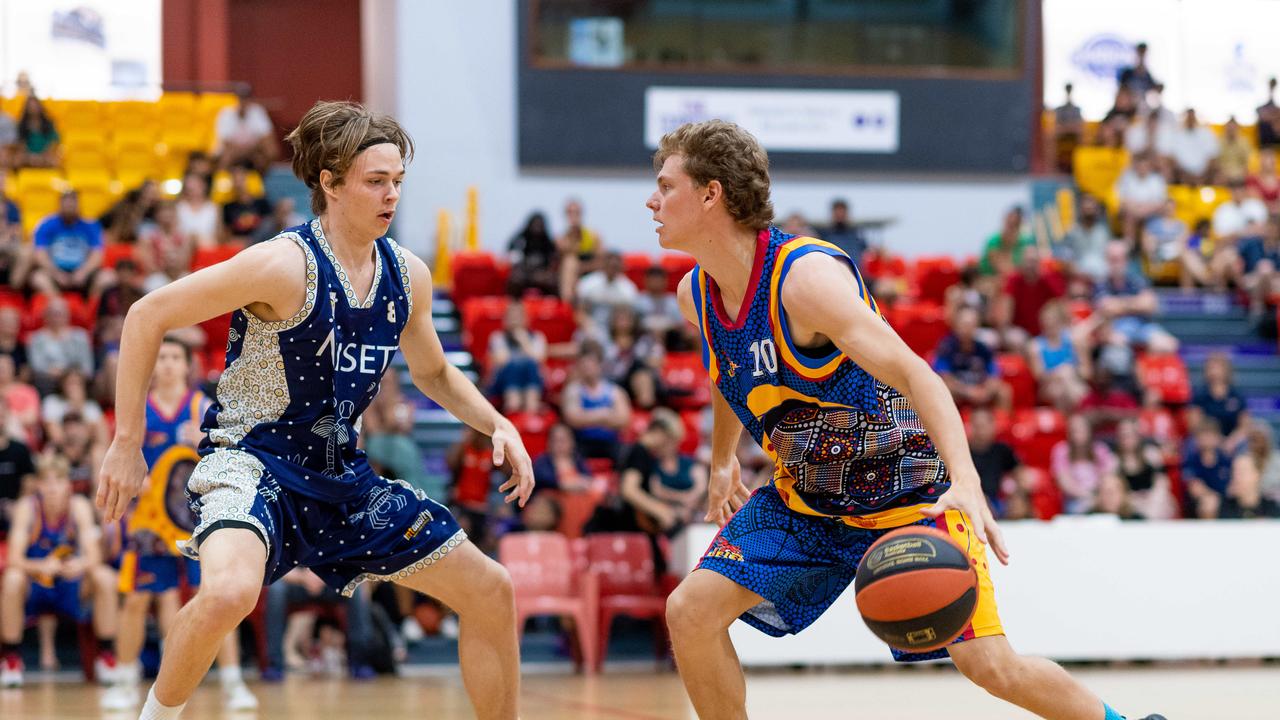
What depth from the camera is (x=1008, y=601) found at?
31.5 feet

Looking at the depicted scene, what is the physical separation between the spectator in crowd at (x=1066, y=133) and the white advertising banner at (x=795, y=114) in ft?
8.07

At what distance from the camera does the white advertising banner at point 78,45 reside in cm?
1816

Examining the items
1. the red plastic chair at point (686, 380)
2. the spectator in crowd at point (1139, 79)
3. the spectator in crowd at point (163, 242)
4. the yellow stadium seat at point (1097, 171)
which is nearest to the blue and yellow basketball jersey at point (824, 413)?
the red plastic chair at point (686, 380)

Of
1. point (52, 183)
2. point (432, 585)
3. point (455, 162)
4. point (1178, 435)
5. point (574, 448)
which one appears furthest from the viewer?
point (455, 162)

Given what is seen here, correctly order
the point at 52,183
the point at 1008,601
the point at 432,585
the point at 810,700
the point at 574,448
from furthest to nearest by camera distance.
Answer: the point at 52,183 < the point at 574,448 < the point at 1008,601 < the point at 810,700 < the point at 432,585

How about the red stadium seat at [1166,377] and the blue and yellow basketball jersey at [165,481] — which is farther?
the red stadium seat at [1166,377]

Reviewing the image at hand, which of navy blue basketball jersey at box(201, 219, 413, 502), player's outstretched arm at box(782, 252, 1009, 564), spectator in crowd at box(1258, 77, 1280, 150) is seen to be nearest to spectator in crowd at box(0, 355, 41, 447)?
navy blue basketball jersey at box(201, 219, 413, 502)

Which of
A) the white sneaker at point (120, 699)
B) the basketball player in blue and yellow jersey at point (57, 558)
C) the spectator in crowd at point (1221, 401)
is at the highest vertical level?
the spectator in crowd at point (1221, 401)

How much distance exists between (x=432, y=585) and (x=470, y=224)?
10.9m

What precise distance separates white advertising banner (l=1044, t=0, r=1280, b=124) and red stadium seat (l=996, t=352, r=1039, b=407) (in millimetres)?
8150

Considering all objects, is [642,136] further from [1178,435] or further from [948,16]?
[1178,435]

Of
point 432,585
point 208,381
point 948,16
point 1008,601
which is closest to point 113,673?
point 208,381

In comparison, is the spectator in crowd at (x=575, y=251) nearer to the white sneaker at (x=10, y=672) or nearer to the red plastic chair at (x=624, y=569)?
the red plastic chair at (x=624, y=569)

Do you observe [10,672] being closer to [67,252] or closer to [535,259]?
[67,252]
